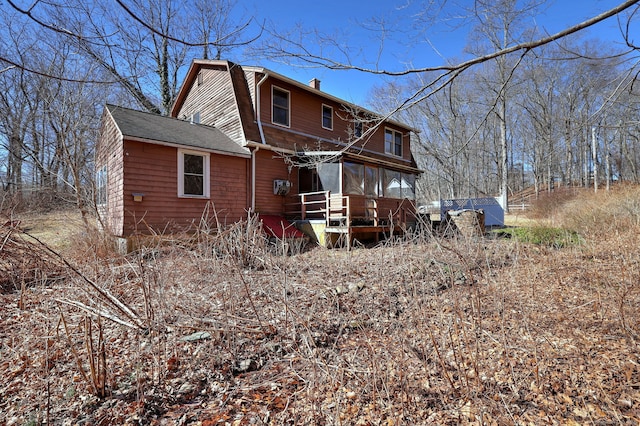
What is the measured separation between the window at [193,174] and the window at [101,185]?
2.97 m

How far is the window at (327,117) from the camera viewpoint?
13.1 m

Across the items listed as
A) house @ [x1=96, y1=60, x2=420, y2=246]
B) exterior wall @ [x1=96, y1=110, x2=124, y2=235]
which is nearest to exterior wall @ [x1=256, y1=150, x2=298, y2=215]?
house @ [x1=96, y1=60, x2=420, y2=246]

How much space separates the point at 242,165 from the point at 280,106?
3163mm

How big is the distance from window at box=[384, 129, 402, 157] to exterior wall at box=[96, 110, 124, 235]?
11706mm

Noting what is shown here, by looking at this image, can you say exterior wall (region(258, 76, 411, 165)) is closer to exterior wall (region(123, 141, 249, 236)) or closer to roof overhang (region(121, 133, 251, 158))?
roof overhang (region(121, 133, 251, 158))

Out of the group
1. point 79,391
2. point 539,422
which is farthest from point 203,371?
point 539,422

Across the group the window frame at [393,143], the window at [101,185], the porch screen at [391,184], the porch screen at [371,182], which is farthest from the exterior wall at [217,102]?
the window frame at [393,143]

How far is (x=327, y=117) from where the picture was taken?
13227 millimetres

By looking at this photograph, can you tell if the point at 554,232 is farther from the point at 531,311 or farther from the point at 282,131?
the point at 282,131

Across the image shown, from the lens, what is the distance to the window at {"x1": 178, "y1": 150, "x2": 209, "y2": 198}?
29.0ft

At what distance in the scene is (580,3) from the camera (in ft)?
9.71

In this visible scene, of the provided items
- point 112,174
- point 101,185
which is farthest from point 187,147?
point 101,185

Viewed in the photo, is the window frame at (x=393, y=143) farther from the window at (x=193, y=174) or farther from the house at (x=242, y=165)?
the window at (x=193, y=174)

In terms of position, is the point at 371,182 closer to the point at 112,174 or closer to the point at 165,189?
the point at 165,189
